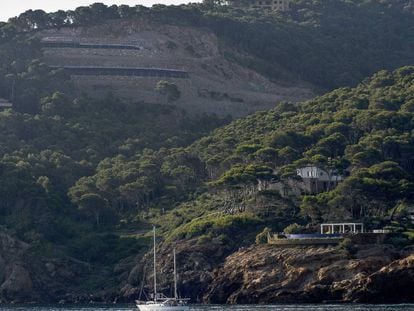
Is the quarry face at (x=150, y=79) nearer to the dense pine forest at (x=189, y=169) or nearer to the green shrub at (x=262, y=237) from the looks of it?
the dense pine forest at (x=189, y=169)

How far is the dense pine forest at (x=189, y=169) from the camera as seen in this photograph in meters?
132

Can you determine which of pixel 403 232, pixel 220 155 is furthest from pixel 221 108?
pixel 403 232

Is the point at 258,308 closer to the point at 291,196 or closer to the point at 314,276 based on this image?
the point at 314,276

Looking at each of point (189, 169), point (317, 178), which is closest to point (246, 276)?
point (317, 178)

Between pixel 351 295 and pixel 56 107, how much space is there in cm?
7084

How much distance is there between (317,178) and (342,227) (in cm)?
1361

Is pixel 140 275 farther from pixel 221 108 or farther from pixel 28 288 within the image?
pixel 221 108

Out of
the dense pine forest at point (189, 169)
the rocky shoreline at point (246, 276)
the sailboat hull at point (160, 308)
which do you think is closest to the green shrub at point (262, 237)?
the dense pine forest at point (189, 169)

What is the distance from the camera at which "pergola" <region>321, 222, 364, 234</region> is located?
417 feet

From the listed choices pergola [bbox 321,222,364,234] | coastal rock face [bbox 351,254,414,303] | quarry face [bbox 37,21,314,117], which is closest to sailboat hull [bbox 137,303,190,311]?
coastal rock face [bbox 351,254,414,303]

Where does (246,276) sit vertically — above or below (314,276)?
below

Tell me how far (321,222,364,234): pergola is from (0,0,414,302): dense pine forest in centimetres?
105

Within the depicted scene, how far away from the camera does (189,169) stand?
15462cm

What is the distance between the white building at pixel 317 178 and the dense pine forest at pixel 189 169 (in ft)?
2.63
